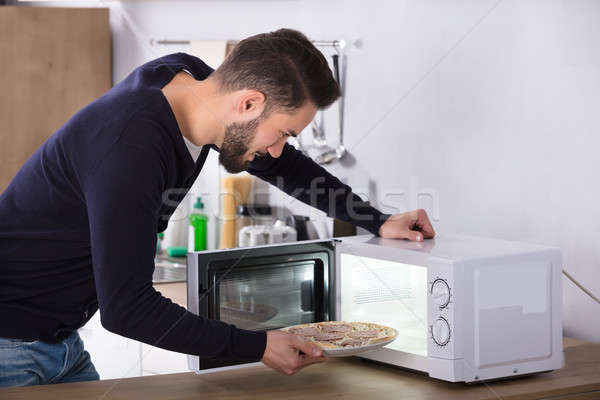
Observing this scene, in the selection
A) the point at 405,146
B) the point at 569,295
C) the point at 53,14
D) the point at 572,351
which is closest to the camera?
the point at 572,351

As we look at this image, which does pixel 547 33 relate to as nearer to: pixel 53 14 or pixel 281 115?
pixel 281 115

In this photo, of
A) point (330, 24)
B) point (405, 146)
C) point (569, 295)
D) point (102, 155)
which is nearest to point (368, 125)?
point (405, 146)

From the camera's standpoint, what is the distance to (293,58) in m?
1.04

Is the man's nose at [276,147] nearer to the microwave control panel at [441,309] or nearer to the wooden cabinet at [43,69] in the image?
the microwave control panel at [441,309]

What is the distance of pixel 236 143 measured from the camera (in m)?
1.11

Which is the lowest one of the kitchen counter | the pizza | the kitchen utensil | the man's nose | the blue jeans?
the kitchen counter

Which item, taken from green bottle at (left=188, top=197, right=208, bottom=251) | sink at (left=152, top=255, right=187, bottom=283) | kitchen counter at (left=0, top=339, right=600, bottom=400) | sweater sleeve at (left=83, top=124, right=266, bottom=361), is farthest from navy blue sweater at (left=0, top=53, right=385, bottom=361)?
green bottle at (left=188, top=197, right=208, bottom=251)

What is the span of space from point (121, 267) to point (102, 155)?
153 mm

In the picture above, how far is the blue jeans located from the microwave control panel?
2.03ft

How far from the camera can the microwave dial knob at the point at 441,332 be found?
3.78ft

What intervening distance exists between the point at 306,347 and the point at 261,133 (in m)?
0.35

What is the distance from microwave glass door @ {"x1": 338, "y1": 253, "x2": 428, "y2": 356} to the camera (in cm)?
133

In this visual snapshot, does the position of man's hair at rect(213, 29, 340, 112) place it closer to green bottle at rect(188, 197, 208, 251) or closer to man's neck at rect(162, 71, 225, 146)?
man's neck at rect(162, 71, 225, 146)

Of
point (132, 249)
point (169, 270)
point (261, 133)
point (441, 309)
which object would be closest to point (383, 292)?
point (441, 309)
